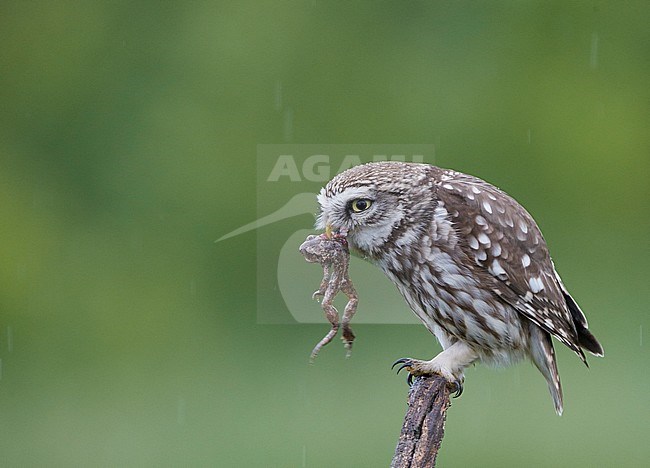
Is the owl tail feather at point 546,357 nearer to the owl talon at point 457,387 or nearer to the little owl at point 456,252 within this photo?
the little owl at point 456,252

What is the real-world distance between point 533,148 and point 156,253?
2.08 meters

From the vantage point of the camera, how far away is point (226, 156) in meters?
5.59

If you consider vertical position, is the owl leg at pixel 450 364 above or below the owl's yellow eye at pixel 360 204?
below

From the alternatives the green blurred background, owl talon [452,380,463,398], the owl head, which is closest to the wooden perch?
owl talon [452,380,463,398]

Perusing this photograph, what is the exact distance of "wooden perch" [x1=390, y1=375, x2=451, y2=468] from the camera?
7.22ft

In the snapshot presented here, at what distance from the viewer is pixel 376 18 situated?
18.9 ft

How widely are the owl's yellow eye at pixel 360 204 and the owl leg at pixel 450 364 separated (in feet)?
1.31

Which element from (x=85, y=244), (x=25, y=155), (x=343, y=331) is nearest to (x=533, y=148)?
(x=85, y=244)

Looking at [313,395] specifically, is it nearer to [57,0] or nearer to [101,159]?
[101,159]

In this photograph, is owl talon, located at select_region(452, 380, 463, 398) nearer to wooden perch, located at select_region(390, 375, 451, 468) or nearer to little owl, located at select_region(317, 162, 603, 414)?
little owl, located at select_region(317, 162, 603, 414)

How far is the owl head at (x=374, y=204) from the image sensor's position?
2.61 m

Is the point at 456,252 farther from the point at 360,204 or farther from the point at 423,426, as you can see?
the point at 423,426

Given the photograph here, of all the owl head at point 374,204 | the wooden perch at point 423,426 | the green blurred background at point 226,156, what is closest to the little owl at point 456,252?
the owl head at point 374,204

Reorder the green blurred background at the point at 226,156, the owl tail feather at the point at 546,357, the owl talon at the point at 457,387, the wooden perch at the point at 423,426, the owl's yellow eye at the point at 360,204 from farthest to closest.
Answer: the green blurred background at the point at 226,156 → the owl tail feather at the point at 546,357 → the owl talon at the point at 457,387 → the owl's yellow eye at the point at 360,204 → the wooden perch at the point at 423,426
